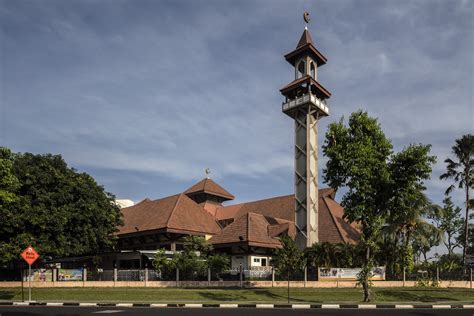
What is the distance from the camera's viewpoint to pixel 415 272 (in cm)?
3378

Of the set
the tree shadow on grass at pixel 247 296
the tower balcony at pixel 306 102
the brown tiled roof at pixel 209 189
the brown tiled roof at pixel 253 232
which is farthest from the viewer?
the brown tiled roof at pixel 209 189

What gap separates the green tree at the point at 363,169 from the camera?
932 inches

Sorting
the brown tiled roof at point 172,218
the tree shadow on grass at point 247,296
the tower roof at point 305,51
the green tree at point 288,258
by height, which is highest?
the tower roof at point 305,51

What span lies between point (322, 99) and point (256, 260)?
15.7 metres

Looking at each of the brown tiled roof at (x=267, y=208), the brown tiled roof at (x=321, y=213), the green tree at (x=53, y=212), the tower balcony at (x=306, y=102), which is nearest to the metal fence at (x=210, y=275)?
the green tree at (x=53, y=212)

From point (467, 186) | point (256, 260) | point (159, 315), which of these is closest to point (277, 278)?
point (256, 260)

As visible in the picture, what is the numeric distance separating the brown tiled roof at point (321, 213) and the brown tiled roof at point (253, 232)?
Answer: 0.39 meters

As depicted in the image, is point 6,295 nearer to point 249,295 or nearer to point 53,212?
point 53,212

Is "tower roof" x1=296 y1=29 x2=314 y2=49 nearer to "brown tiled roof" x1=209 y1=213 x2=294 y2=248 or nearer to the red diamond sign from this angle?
"brown tiled roof" x1=209 y1=213 x2=294 y2=248

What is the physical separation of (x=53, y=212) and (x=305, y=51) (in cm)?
2434

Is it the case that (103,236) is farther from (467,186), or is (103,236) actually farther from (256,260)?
(467,186)

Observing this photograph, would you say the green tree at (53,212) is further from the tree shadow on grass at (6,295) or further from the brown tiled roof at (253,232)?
the brown tiled roof at (253,232)

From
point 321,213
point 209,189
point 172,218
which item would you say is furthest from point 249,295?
point 209,189

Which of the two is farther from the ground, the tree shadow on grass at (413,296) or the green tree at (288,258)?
the green tree at (288,258)
